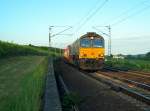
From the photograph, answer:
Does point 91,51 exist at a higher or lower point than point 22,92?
higher

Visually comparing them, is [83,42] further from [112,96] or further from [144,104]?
[144,104]

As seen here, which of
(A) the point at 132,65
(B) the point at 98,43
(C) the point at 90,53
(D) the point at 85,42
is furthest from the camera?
(A) the point at 132,65

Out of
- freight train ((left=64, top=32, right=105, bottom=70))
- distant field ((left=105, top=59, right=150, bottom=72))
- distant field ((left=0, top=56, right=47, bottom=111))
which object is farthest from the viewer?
distant field ((left=105, top=59, right=150, bottom=72))

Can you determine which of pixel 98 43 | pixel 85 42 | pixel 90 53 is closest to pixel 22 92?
pixel 90 53

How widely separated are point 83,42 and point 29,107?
26537 mm

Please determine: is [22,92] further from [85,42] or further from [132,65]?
[132,65]

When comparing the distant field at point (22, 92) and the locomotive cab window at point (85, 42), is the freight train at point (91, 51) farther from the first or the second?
the distant field at point (22, 92)

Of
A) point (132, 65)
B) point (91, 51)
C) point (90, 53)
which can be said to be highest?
point (91, 51)

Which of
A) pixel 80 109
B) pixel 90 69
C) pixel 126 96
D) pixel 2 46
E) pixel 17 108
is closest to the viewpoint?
pixel 17 108

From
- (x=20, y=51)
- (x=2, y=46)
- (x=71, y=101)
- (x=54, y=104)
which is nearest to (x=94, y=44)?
(x=71, y=101)

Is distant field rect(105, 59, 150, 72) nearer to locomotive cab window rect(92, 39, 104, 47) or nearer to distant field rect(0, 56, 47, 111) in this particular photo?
locomotive cab window rect(92, 39, 104, 47)

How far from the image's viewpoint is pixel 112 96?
54.1 ft

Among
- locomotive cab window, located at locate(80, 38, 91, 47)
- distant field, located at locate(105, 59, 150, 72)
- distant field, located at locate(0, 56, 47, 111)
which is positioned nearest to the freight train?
locomotive cab window, located at locate(80, 38, 91, 47)

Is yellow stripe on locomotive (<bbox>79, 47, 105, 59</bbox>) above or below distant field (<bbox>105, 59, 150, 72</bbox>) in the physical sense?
above
